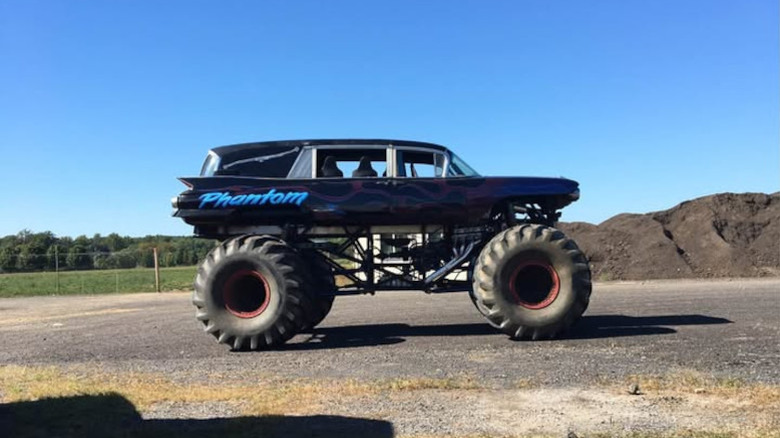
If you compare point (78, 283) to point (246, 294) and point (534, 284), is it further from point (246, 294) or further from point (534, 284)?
point (534, 284)

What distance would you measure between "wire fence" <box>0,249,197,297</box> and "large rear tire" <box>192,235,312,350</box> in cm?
2043

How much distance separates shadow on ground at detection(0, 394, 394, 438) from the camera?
13.6 feet

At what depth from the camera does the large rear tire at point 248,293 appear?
8000 millimetres

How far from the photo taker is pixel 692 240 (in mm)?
30422

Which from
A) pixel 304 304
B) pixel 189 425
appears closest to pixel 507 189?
pixel 304 304

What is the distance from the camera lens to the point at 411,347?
7852mm

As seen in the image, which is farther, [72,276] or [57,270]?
[72,276]

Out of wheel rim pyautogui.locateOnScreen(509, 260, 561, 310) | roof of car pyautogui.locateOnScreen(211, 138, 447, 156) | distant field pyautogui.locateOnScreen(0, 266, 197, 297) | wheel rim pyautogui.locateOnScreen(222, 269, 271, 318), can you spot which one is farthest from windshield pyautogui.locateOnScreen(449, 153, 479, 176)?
distant field pyautogui.locateOnScreen(0, 266, 197, 297)

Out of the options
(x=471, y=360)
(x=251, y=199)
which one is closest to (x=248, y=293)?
(x=251, y=199)

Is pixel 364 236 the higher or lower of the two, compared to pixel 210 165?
lower

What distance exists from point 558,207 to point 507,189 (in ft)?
3.86

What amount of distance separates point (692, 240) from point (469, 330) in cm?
2534

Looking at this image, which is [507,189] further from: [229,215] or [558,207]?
[229,215]

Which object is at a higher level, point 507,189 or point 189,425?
point 507,189
